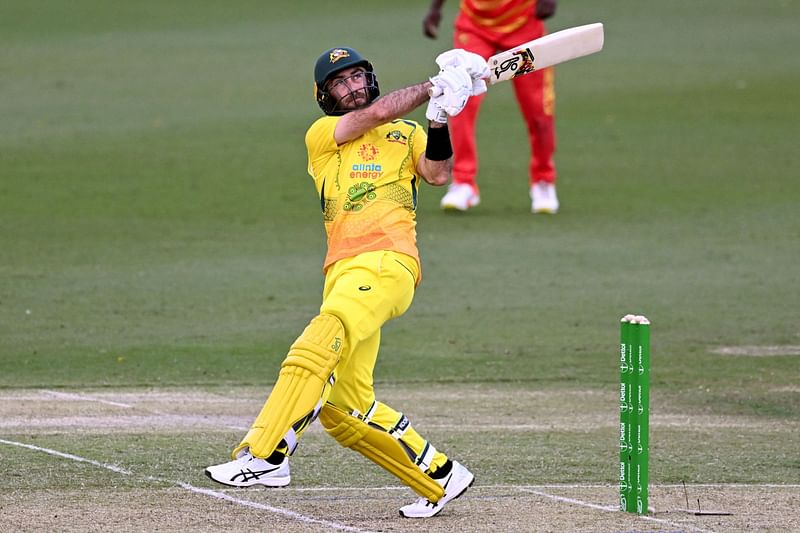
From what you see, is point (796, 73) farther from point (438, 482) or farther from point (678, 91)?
point (438, 482)

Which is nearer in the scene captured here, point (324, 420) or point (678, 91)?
point (324, 420)

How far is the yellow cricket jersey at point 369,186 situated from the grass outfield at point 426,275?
1156 millimetres

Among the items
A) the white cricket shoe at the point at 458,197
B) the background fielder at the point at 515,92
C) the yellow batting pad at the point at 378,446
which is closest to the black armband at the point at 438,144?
the yellow batting pad at the point at 378,446

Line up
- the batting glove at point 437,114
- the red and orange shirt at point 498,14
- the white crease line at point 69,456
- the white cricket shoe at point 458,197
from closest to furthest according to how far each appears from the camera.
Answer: the batting glove at point 437,114
the white crease line at point 69,456
the red and orange shirt at point 498,14
the white cricket shoe at point 458,197

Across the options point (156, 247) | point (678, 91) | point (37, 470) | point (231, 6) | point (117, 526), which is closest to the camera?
point (117, 526)

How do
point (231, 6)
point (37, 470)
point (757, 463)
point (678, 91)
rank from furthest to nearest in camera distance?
1. point (231, 6)
2. point (678, 91)
3. point (757, 463)
4. point (37, 470)

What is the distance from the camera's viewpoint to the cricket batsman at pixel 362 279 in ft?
19.8

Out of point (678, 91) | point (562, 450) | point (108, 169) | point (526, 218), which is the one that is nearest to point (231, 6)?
point (678, 91)

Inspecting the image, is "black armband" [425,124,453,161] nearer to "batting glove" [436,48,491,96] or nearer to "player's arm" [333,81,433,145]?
"player's arm" [333,81,433,145]

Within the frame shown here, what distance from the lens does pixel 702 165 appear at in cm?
1977

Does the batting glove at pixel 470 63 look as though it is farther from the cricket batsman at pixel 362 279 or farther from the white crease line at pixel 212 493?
the white crease line at pixel 212 493

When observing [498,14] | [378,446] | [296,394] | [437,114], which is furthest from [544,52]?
[498,14]

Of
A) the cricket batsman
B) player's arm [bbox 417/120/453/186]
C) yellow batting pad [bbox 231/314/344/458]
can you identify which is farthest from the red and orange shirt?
yellow batting pad [bbox 231/314/344/458]

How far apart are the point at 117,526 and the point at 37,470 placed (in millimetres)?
1229
